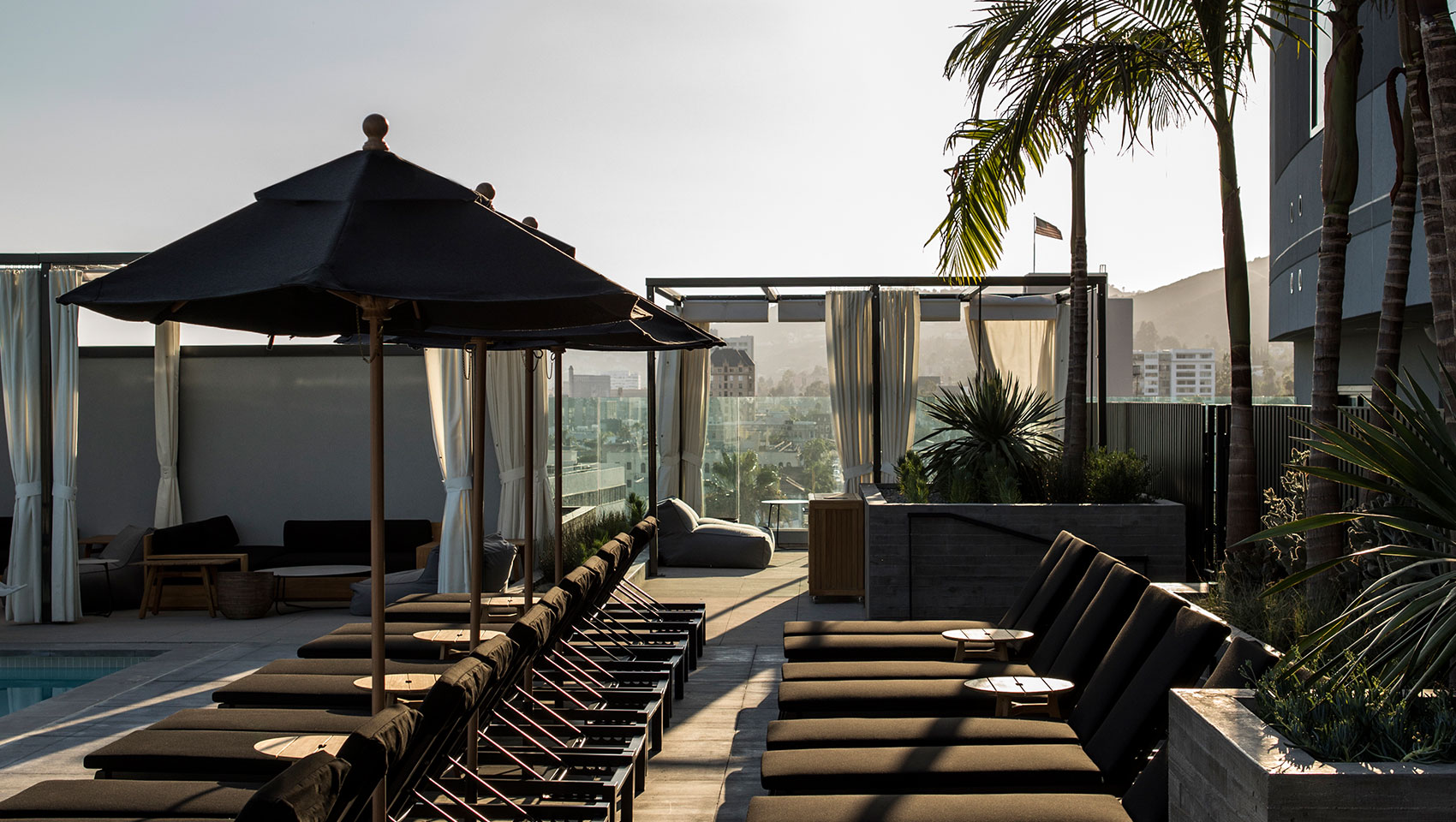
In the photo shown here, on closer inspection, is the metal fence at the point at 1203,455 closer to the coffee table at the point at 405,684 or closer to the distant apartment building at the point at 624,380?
the coffee table at the point at 405,684

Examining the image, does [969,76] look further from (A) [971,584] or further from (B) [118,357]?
(B) [118,357]

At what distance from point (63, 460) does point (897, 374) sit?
796cm

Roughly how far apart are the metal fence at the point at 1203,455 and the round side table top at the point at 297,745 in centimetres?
530

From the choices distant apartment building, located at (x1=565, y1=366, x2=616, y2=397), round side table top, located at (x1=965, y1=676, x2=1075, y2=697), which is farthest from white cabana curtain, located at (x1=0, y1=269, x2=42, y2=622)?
round side table top, located at (x1=965, y1=676, x2=1075, y2=697)

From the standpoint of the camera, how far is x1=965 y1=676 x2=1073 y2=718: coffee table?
4625 millimetres

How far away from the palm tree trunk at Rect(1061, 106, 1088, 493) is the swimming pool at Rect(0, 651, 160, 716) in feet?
23.7

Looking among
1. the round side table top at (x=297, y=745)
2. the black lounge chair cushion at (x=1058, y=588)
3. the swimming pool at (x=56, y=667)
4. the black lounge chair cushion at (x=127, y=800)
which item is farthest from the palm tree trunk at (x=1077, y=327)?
the swimming pool at (x=56, y=667)

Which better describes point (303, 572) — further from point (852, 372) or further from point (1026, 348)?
point (1026, 348)

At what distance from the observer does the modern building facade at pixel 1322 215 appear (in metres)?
11.3

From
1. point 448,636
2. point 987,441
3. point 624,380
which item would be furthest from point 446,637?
point 624,380

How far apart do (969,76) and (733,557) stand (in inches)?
236

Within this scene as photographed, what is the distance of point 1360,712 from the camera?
2707 mm

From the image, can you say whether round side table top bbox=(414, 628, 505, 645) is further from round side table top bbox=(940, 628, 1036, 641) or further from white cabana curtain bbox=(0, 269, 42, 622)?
white cabana curtain bbox=(0, 269, 42, 622)

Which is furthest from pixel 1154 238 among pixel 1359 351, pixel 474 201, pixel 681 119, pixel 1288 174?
pixel 474 201
